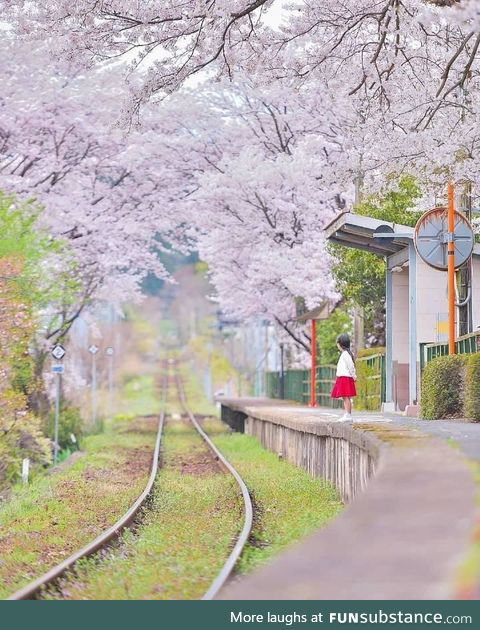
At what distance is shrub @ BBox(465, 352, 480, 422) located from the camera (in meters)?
14.5

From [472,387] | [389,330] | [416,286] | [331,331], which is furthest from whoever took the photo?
[331,331]

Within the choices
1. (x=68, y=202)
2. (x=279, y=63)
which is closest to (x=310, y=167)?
(x=68, y=202)

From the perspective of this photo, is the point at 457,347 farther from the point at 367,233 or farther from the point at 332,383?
the point at 332,383

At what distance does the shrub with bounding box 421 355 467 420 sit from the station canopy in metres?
3.57

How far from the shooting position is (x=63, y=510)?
1580 cm

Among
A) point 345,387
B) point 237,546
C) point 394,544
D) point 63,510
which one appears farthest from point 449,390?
point 394,544

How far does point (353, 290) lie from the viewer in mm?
27141

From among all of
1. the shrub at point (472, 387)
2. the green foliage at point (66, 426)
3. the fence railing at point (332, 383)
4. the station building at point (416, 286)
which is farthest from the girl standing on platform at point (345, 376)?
the green foliage at point (66, 426)

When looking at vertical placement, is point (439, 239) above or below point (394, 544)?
above

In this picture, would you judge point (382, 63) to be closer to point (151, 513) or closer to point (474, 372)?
point (474, 372)

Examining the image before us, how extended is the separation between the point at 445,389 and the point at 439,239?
234cm

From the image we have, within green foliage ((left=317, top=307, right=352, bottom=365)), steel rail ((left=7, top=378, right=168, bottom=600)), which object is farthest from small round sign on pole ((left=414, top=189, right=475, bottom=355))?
green foliage ((left=317, top=307, right=352, bottom=365))

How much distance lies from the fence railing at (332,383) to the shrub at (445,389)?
6.66 metres

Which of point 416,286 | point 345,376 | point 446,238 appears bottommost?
point 345,376
